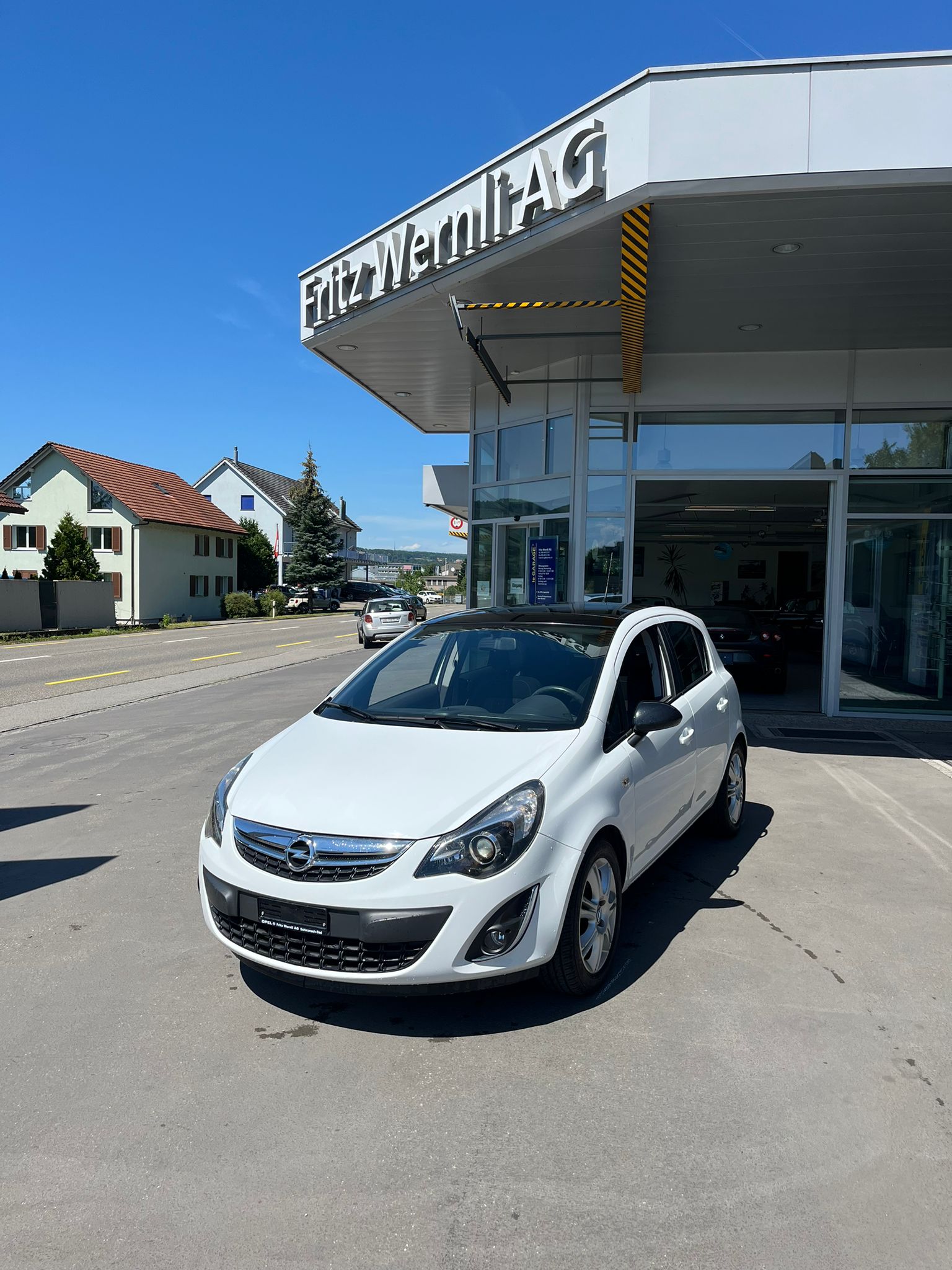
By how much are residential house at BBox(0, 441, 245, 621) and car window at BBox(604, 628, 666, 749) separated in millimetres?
40481

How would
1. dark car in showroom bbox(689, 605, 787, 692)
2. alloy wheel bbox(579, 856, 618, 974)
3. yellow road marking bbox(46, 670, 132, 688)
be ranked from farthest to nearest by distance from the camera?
yellow road marking bbox(46, 670, 132, 688) < dark car in showroom bbox(689, 605, 787, 692) < alloy wheel bbox(579, 856, 618, 974)

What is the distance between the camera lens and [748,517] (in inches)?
895

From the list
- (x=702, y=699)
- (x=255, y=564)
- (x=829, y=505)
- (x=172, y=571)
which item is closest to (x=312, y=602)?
(x=255, y=564)

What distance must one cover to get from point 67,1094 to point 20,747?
292 inches

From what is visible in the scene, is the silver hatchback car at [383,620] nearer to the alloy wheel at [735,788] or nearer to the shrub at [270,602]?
the alloy wheel at [735,788]

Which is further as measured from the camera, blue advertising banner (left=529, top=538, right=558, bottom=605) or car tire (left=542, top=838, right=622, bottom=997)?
blue advertising banner (left=529, top=538, right=558, bottom=605)

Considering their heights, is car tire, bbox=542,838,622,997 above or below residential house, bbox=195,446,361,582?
below

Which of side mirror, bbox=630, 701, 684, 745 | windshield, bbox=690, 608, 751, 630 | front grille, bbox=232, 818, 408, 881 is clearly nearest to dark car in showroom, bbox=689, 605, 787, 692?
windshield, bbox=690, 608, 751, 630

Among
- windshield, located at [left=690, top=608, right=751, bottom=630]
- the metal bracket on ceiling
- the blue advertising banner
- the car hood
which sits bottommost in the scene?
the car hood

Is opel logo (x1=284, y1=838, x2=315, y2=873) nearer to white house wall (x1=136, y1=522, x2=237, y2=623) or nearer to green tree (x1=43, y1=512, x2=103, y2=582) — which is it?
green tree (x1=43, y1=512, x2=103, y2=582)

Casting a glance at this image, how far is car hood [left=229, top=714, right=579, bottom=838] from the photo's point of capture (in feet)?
11.0

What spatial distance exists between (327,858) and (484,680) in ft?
5.13

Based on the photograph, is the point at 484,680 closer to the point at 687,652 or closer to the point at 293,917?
the point at 687,652

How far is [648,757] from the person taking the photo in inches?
168
